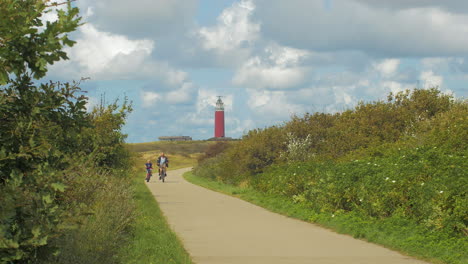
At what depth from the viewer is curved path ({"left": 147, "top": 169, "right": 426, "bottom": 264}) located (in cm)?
1045

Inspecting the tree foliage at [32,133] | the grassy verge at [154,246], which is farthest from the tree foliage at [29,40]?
the grassy verge at [154,246]

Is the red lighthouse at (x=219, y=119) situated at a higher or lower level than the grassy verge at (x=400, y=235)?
higher

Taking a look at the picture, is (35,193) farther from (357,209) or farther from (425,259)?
(357,209)

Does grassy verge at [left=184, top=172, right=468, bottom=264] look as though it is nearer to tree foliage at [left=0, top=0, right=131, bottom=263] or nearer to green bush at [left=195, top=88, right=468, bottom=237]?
green bush at [left=195, top=88, right=468, bottom=237]

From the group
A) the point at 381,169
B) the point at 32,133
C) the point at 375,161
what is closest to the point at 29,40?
the point at 32,133

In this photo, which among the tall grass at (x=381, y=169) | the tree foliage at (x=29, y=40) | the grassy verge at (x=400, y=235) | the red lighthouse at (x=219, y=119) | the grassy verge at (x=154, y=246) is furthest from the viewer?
the red lighthouse at (x=219, y=119)

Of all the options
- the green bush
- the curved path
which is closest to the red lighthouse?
the green bush

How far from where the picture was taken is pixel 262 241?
41.0 ft

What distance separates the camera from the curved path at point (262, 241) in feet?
34.3

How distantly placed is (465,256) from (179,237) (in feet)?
19.3

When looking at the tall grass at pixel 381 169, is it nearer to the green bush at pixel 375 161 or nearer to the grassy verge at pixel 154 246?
the green bush at pixel 375 161

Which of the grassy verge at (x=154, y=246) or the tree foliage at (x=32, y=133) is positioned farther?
the grassy verge at (x=154, y=246)

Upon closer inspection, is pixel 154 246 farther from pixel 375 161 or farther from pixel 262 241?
pixel 375 161

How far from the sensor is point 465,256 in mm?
9812
